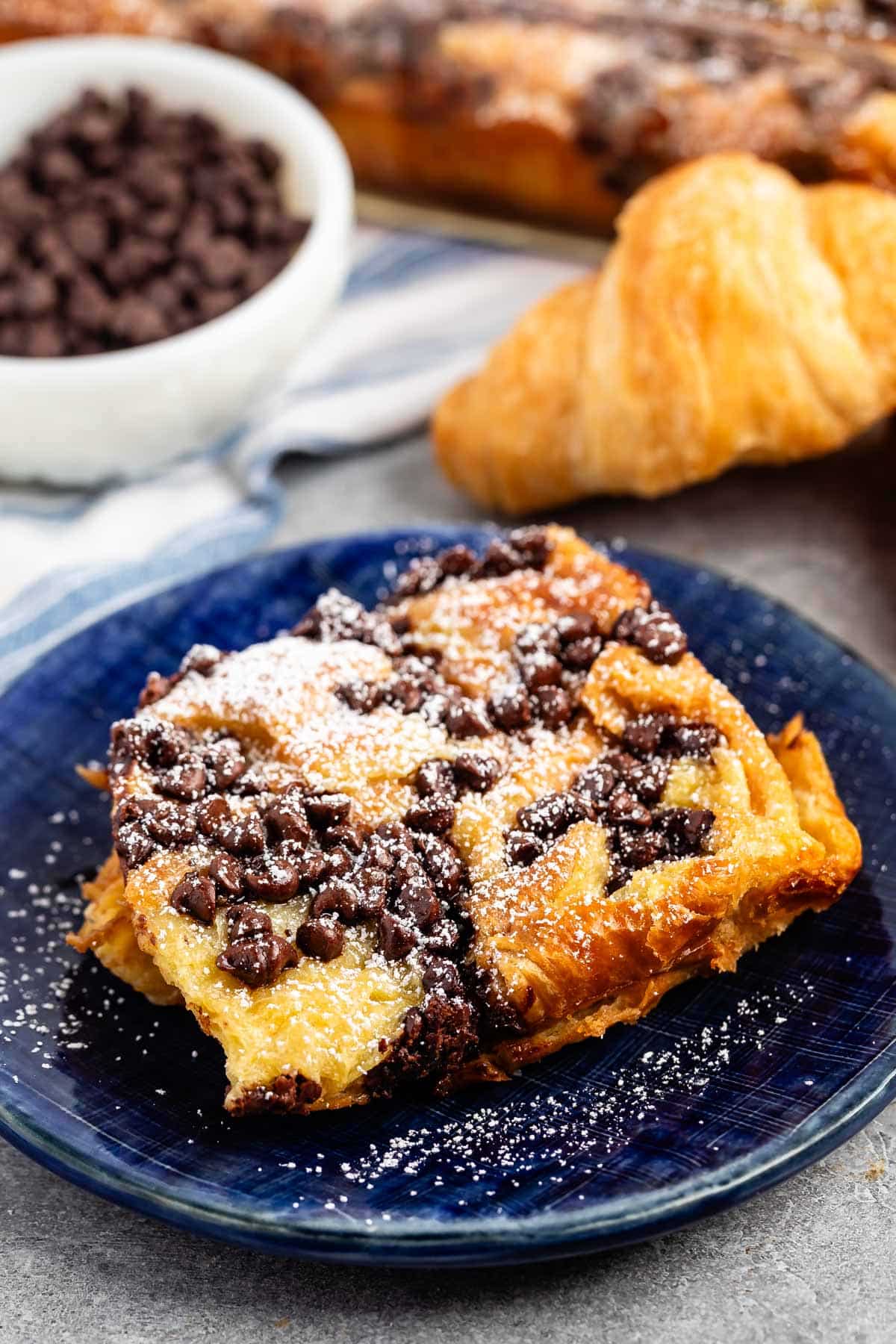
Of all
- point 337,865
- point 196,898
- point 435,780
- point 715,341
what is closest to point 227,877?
point 196,898

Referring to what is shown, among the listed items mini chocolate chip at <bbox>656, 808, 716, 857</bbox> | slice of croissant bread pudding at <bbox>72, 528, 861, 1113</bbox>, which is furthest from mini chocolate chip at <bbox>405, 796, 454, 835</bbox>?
mini chocolate chip at <bbox>656, 808, 716, 857</bbox>

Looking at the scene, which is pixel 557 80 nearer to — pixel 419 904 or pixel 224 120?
pixel 224 120

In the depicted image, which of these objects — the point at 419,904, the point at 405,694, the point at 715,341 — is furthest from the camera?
the point at 715,341

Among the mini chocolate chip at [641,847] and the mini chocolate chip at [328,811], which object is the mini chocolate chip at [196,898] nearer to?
the mini chocolate chip at [328,811]

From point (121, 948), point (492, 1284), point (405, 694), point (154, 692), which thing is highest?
point (405, 694)

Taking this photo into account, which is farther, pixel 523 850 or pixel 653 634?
pixel 653 634

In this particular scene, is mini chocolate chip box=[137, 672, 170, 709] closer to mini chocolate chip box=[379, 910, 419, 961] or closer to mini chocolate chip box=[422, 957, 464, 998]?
mini chocolate chip box=[379, 910, 419, 961]

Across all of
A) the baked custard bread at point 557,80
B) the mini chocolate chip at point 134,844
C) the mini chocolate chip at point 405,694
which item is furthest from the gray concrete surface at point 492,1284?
the baked custard bread at point 557,80
